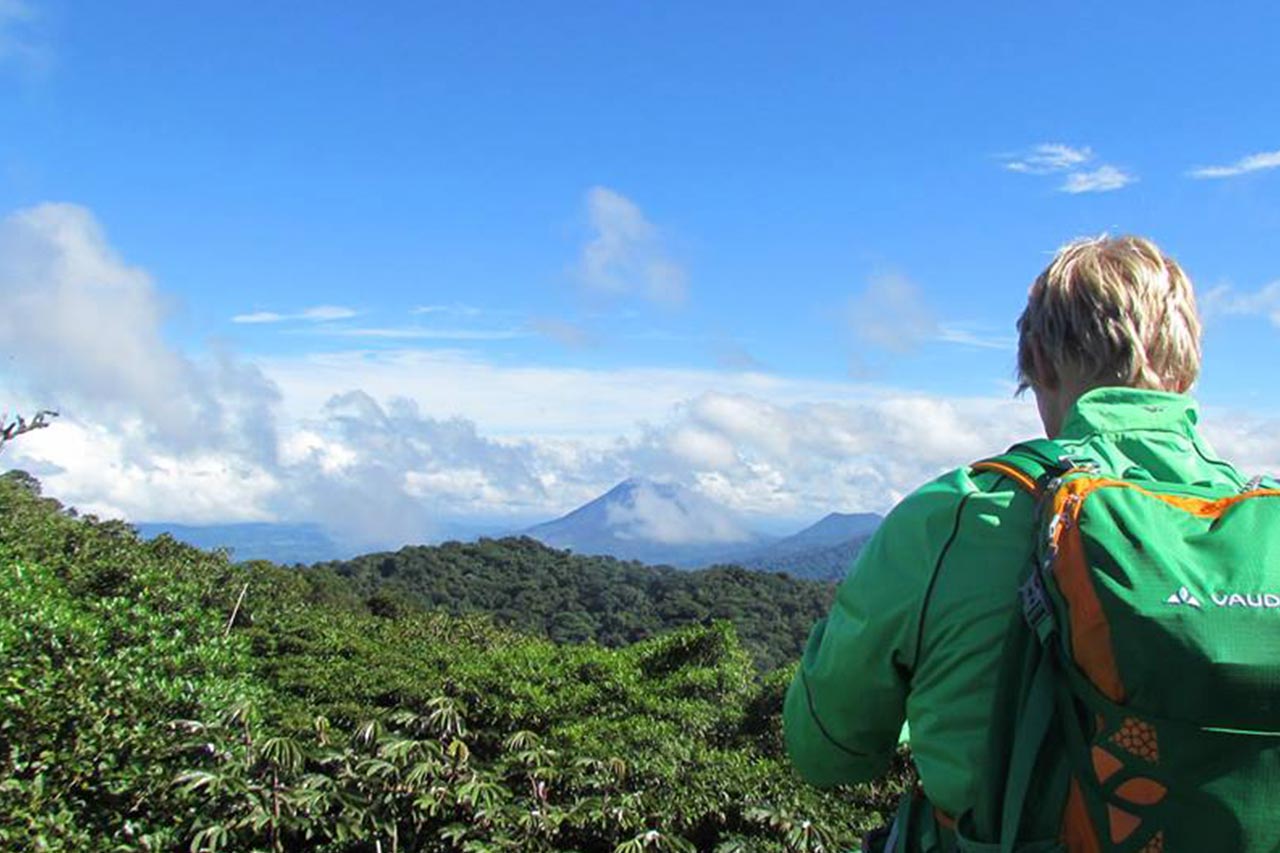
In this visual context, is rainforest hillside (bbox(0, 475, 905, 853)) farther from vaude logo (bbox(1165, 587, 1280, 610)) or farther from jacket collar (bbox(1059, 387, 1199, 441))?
vaude logo (bbox(1165, 587, 1280, 610))

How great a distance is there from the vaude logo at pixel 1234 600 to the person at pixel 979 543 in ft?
0.60

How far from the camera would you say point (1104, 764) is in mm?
1063

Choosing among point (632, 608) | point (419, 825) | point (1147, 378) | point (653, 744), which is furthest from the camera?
point (632, 608)

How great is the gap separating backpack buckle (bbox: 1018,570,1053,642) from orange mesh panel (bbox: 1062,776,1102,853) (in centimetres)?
17

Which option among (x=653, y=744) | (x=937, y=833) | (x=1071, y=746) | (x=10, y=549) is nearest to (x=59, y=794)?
(x=653, y=744)

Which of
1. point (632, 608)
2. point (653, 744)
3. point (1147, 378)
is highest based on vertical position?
point (1147, 378)

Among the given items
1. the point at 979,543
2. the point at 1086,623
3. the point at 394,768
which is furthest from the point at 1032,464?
A: the point at 394,768

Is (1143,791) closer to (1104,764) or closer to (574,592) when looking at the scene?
(1104,764)

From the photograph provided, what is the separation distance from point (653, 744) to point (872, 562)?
3779 millimetres

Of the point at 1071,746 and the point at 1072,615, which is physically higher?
the point at 1072,615

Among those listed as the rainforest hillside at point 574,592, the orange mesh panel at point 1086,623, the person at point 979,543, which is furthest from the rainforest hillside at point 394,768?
the rainforest hillside at point 574,592

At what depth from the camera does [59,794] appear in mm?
3873

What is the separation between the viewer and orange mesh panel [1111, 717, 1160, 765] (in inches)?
40.9

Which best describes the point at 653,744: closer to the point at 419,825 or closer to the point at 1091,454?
the point at 419,825
